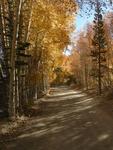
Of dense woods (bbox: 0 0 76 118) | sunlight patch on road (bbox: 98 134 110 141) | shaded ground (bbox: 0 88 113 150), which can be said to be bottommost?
shaded ground (bbox: 0 88 113 150)

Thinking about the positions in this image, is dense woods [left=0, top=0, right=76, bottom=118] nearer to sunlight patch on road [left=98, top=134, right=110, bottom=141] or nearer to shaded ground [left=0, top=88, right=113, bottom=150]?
shaded ground [left=0, top=88, right=113, bottom=150]

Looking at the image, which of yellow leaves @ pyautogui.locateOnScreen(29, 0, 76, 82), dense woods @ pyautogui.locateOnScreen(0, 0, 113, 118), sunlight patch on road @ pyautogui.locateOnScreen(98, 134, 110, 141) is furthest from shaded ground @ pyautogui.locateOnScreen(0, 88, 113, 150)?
yellow leaves @ pyautogui.locateOnScreen(29, 0, 76, 82)

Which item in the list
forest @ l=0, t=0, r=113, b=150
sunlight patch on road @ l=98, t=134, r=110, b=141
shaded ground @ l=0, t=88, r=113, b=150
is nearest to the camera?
shaded ground @ l=0, t=88, r=113, b=150

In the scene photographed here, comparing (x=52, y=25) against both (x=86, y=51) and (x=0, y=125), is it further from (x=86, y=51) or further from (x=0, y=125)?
(x=86, y=51)

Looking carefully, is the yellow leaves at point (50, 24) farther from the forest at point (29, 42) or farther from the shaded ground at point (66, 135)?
the shaded ground at point (66, 135)

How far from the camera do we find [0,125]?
18.2 metres

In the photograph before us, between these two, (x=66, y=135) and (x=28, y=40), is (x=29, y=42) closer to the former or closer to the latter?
(x=28, y=40)

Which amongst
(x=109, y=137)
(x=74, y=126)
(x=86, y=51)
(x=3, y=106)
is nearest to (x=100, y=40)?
(x=86, y=51)

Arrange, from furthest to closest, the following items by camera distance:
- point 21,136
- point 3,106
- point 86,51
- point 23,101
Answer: point 86,51, point 23,101, point 3,106, point 21,136

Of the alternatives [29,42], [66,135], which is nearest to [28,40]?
[29,42]

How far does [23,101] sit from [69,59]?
6367 centimetres

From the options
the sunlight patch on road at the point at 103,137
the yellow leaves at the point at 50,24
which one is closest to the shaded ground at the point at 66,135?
the sunlight patch on road at the point at 103,137

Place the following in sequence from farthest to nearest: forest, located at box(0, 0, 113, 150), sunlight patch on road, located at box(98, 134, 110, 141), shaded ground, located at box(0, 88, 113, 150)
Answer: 1. forest, located at box(0, 0, 113, 150)
2. sunlight patch on road, located at box(98, 134, 110, 141)
3. shaded ground, located at box(0, 88, 113, 150)

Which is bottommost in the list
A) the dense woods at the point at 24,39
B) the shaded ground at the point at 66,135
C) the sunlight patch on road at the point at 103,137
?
the shaded ground at the point at 66,135
